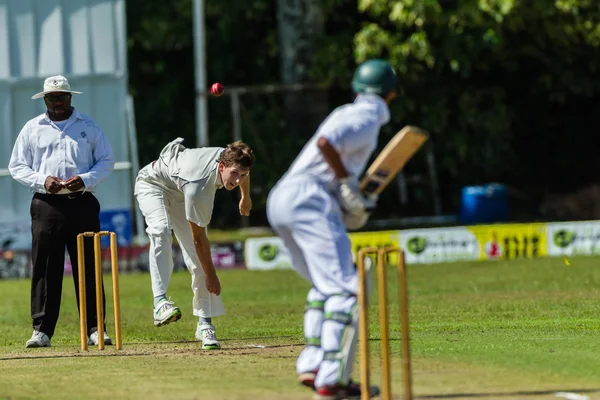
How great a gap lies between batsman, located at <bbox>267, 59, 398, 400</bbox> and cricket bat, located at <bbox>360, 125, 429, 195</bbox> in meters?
0.06

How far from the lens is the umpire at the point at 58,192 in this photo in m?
9.73

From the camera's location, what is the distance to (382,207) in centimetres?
2352

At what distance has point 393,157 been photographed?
22.4 feet

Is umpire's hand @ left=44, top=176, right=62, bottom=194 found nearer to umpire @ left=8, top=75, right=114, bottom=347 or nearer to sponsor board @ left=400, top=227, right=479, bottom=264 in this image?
umpire @ left=8, top=75, right=114, bottom=347

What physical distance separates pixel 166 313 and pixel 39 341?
1041mm

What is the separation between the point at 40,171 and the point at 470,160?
14.3 meters

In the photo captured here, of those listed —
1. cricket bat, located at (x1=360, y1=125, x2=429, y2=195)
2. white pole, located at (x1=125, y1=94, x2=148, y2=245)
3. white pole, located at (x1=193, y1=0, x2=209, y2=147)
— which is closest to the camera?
cricket bat, located at (x1=360, y1=125, x2=429, y2=195)

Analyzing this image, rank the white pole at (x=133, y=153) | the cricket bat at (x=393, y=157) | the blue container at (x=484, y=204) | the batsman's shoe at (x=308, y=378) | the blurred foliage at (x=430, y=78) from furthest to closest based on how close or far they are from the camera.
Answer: the blue container at (x=484, y=204) < the blurred foliage at (x=430, y=78) < the white pole at (x=133, y=153) < the batsman's shoe at (x=308, y=378) < the cricket bat at (x=393, y=157)

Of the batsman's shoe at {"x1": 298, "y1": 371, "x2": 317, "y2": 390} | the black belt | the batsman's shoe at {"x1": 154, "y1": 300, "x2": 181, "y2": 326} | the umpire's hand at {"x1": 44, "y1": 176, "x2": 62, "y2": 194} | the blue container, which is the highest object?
the umpire's hand at {"x1": 44, "y1": 176, "x2": 62, "y2": 194}

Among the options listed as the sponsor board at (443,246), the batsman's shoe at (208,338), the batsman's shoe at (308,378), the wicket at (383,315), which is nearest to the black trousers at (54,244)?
the batsman's shoe at (208,338)

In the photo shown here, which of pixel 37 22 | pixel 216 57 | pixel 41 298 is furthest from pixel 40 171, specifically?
pixel 216 57

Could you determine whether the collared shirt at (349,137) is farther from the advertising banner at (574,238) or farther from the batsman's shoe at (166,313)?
the advertising banner at (574,238)

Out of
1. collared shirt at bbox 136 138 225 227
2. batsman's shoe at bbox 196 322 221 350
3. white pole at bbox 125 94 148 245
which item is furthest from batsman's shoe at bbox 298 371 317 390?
white pole at bbox 125 94 148 245

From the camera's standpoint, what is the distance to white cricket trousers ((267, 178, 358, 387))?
21.9ft
